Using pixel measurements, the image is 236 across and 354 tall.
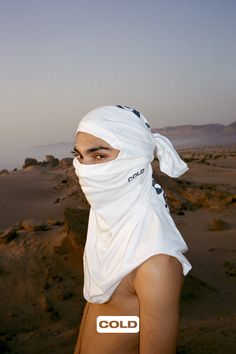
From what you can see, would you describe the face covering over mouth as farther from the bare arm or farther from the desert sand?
the desert sand

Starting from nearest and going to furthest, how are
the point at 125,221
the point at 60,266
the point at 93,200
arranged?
the point at 125,221 < the point at 93,200 < the point at 60,266

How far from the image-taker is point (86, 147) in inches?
80.4

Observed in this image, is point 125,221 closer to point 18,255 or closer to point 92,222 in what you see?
point 92,222

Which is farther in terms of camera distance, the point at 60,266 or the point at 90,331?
the point at 60,266

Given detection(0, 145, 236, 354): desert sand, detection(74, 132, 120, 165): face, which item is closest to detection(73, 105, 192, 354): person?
detection(74, 132, 120, 165): face

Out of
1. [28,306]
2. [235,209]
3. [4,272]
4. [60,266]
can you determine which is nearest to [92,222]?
[28,306]

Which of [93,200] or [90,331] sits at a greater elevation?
[93,200]

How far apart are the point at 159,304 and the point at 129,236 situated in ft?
1.15

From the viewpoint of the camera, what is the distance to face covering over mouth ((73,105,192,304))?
1.75 metres

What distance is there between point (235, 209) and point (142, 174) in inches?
346

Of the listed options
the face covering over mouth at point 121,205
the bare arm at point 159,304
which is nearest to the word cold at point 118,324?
the face covering over mouth at point 121,205

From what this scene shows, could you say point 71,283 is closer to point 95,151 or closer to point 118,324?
point 118,324

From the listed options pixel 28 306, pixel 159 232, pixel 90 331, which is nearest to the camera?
pixel 159 232

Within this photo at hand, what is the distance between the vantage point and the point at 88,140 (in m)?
2.04
